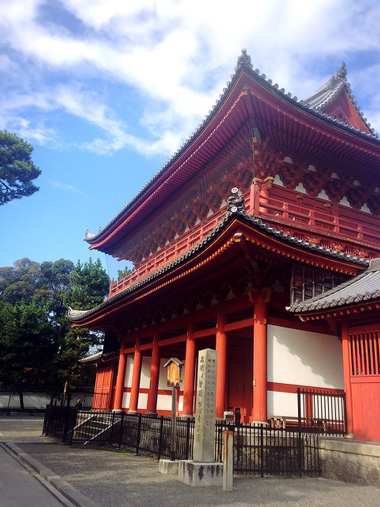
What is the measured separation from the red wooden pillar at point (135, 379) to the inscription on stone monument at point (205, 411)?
11327mm

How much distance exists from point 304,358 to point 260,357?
5.19 feet

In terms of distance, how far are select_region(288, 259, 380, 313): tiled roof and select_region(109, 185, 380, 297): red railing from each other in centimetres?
192

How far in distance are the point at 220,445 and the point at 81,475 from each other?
330cm

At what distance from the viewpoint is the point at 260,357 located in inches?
460

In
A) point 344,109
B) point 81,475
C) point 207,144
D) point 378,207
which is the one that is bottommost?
point 81,475

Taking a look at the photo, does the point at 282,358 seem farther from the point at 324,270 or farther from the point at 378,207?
the point at 378,207

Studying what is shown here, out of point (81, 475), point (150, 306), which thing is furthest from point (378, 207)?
point (81, 475)

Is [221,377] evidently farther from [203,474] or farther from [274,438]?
[203,474]

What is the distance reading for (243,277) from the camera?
42.4ft

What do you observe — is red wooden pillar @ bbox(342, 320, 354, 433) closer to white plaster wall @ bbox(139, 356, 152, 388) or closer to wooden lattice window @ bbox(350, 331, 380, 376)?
wooden lattice window @ bbox(350, 331, 380, 376)

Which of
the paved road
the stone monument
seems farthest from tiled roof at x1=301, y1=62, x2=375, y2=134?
the paved road

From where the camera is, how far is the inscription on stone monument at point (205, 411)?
8.65 m

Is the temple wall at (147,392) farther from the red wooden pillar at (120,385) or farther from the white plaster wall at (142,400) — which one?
the red wooden pillar at (120,385)

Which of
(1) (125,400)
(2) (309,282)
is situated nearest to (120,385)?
(1) (125,400)
